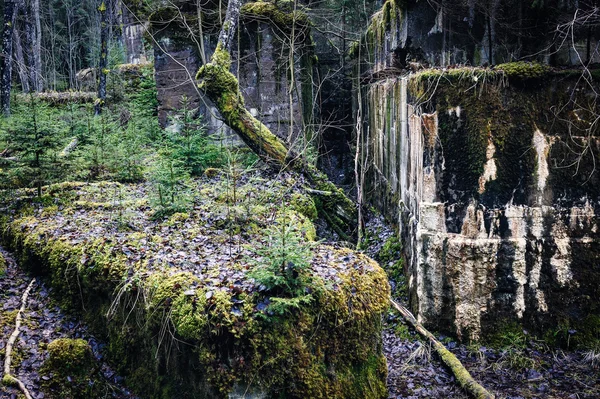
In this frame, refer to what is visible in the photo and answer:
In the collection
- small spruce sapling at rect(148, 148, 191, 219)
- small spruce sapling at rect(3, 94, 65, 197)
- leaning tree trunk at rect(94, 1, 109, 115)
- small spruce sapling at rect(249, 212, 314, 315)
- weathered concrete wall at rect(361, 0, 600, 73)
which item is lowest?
small spruce sapling at rect(249, 212, 314, 315)

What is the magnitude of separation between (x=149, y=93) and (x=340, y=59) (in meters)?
6.91

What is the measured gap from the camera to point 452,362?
5.71 metres

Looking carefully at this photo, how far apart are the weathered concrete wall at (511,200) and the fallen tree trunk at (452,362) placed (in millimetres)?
460

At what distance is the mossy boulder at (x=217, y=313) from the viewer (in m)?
4.11

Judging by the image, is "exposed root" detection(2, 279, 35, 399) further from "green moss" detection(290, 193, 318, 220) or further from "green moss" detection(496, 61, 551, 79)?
"green moss" detection(496, 61, 551, 79)

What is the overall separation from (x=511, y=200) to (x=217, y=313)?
434cm

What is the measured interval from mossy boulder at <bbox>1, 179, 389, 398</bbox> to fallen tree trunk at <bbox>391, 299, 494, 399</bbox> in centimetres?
105

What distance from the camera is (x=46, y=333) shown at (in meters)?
5.82

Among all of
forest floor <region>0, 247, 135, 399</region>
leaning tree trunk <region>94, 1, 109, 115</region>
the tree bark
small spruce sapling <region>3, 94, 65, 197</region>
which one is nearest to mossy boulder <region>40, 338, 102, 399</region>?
forest floor <region>0, 247, 135, 399</region>

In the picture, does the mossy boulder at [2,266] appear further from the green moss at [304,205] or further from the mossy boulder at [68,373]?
the green moss at [304,205]

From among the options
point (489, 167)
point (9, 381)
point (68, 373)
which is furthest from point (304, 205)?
point (9, 381)

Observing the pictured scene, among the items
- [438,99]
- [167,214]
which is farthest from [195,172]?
[438,99]

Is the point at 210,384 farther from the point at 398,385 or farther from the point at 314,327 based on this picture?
the point at 398,385

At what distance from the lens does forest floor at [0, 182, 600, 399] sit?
17.2 ft
